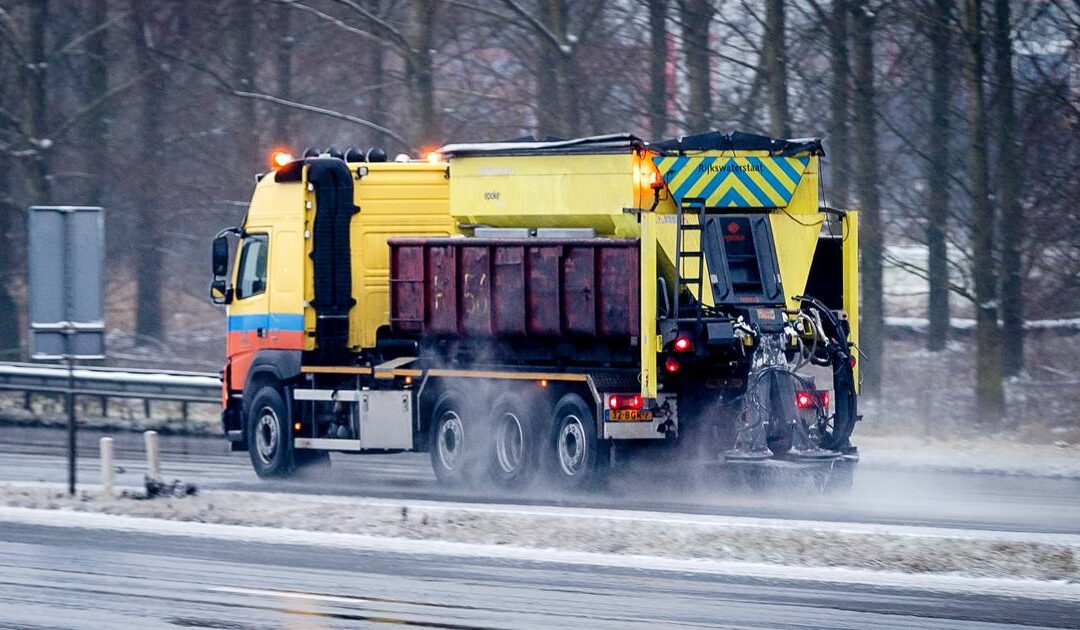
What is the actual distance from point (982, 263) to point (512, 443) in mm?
9906

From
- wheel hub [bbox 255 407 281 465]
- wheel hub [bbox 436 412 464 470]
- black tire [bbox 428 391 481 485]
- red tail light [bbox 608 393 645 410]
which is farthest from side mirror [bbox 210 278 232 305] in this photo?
red tail light [bbox 608 393 645 410]

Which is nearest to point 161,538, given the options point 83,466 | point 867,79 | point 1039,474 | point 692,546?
point 692,546

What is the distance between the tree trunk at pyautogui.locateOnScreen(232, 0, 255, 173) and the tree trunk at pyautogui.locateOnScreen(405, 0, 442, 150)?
21.2ft

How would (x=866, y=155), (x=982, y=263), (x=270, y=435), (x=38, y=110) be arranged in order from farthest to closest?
(x=38, y=110)
(x=866, y=155)
(x=982, y=263)
(x=270, y=435)

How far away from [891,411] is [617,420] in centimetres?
1023

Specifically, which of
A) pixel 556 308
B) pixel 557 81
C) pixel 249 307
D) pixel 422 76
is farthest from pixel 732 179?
pixel 557 81

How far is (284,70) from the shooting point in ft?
107

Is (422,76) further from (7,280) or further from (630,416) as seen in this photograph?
(7,280)

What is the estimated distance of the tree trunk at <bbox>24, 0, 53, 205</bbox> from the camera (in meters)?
30.9

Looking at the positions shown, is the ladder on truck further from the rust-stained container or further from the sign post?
the sign post

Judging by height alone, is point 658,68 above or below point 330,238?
above

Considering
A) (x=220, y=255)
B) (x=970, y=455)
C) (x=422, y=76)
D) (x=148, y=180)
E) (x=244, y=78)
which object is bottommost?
(x=970, y=455)

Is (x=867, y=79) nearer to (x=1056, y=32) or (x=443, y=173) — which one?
(x=1056, y=32)

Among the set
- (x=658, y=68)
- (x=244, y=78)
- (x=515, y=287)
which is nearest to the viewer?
(x=515, y=287)
